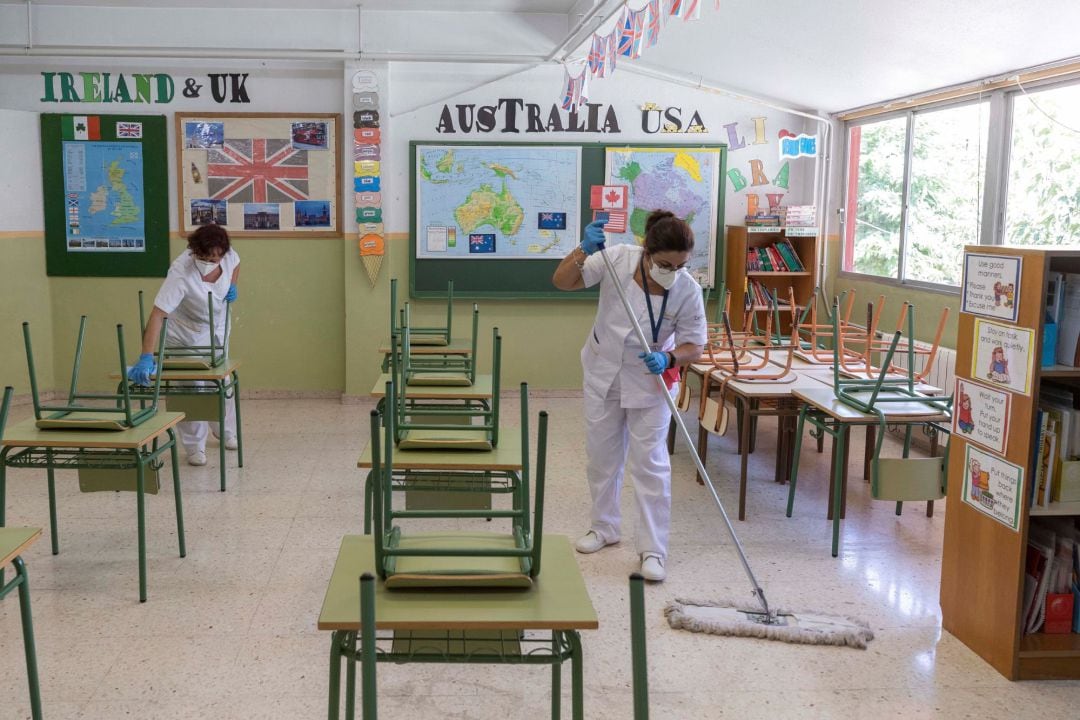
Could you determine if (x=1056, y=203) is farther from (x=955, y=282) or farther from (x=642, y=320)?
(x=642, y=320)

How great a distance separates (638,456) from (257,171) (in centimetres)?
438

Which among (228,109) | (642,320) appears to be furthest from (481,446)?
(228,109)

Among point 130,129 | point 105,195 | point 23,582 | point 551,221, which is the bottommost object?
point 23,582

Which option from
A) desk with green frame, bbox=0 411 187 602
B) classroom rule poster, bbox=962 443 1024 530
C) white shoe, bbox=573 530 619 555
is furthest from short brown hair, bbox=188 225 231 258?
classroom rule poster, bbox=962 443 1024 530

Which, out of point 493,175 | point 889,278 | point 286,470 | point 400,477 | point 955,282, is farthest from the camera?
point 493,175

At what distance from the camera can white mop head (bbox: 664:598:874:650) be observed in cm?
325

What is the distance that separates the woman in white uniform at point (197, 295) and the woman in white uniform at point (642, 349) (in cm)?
216

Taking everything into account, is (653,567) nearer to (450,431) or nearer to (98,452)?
(450,431)

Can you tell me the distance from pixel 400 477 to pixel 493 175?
14.5ft

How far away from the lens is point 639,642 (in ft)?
4.30

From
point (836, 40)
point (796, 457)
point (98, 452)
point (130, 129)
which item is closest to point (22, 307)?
point (130, 129)

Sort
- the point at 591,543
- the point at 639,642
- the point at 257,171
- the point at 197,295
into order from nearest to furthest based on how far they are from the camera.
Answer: the point at 639,642 → the point at 591,543 → the point at 197,295 → the point at 257,171

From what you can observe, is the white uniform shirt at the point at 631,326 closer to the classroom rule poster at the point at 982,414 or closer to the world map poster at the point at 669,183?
the classroom rule poster at the point at 982,414

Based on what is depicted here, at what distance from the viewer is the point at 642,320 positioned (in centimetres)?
382
